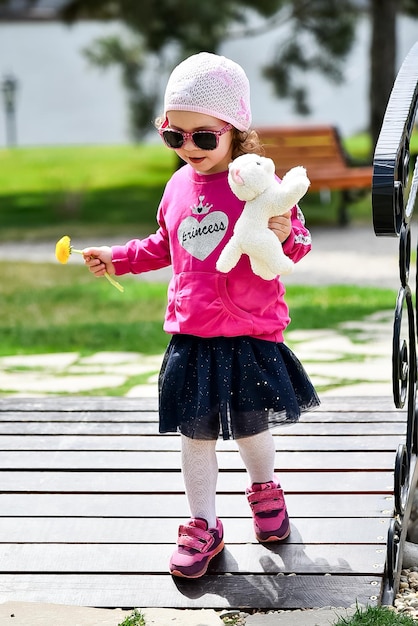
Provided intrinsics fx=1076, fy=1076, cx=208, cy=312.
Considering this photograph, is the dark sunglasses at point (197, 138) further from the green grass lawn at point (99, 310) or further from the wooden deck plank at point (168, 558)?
the green grass lawn at point (99, 310)

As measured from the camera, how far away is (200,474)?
2.55 meters

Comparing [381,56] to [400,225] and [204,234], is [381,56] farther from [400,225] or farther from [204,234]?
[400,225]

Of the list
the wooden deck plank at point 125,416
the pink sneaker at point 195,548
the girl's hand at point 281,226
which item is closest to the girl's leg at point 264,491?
the pink sneaker at point 195,548

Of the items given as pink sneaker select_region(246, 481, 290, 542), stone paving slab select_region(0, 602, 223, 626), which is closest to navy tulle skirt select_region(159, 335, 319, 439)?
pink sneaker select_region(246, 481, 290, 542)

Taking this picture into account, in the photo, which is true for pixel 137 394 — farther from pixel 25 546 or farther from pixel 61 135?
pixel 61 135

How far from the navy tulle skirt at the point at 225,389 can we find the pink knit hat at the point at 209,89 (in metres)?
0.52

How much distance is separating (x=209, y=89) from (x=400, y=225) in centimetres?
56

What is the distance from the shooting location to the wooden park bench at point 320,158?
34.2ft

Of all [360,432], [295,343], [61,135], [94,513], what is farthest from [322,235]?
[61,135]

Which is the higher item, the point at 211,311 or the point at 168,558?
the point at 211,311

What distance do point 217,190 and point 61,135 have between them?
2407 cm

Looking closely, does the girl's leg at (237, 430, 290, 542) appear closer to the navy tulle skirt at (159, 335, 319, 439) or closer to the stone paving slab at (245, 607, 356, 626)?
the navy tulle skirt at (159, 335, 319, 439)

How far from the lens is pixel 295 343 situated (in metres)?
5.33

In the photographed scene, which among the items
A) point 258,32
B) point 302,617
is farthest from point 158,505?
point 258,32
